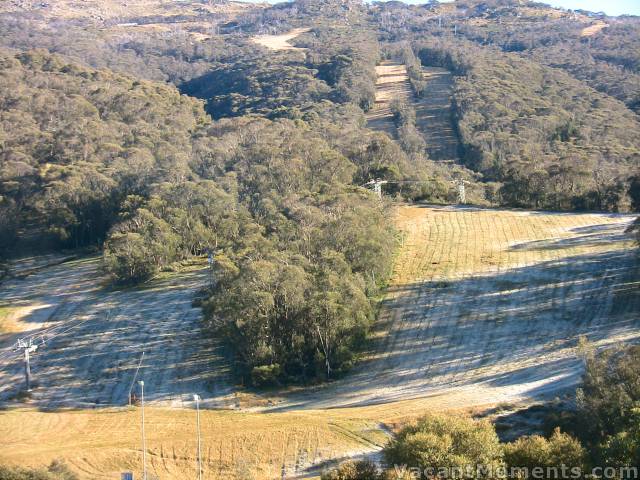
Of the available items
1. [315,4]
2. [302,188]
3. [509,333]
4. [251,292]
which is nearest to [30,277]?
[302,188]

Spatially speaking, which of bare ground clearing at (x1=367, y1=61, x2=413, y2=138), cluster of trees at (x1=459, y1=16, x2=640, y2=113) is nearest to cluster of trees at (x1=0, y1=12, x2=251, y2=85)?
A: bare ground clearing at (x1=367, y1=61, x2=413, y2=138)

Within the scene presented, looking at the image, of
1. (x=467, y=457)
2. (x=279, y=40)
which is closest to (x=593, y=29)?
(x=279, y=40)

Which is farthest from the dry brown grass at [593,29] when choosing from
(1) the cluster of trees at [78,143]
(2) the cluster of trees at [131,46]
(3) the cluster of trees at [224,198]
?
(1) the cluster of trees at [78,143]

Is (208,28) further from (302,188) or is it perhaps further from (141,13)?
(302,188)

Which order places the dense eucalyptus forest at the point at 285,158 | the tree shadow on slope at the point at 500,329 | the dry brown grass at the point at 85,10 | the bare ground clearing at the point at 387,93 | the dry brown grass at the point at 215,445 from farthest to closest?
the dry brown grass at the point at 85,10 → the bare ground clearing at the point at 387,93 → the dense eucalyptus forest at the point at 285,158 → the tree shadow on slope at the point at 500,329 → the dry brown grass at the point at 215,445

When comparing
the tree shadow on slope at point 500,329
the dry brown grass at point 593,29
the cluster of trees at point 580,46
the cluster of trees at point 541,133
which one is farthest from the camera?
the dry brown grass at point 593,29

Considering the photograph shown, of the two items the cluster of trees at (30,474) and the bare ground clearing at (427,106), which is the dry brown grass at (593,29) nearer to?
the bare ground clearing at (427,106)
